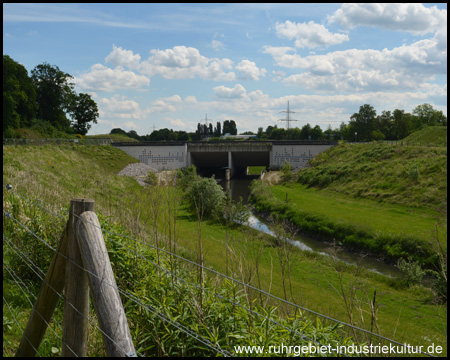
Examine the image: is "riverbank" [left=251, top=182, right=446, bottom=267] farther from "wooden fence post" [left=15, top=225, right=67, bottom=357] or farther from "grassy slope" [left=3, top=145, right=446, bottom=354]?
"wooden fence post" [left=15, top=225, right=67, bottom=357]

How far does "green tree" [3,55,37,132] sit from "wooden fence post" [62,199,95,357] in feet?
163

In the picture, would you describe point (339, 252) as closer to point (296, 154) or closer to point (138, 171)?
point (138, 171)

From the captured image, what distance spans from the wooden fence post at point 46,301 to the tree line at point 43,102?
49.1 metres

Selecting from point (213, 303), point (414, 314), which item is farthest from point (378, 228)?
point (213, 303)

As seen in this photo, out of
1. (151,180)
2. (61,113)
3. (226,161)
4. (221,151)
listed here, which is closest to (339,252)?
(151,180)

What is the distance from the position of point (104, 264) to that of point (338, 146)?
58590 millimetres

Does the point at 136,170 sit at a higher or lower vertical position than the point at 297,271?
higher

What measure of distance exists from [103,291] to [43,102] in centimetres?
6581

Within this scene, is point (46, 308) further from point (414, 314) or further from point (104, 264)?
point (414, 314)

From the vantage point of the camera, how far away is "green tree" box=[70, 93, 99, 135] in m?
69.5

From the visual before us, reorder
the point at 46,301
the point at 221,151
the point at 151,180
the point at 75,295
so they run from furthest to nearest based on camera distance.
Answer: the point at 221,151
the point at 151,180
the point at 46,301
the point at 75,295

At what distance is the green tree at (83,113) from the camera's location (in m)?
69.5

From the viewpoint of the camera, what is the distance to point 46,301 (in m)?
4.10

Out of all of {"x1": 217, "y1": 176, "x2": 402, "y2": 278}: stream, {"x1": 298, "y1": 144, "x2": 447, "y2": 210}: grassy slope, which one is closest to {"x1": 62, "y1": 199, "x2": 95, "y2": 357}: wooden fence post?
{"x1": 217, "y1": 176, "x2": 402, "y2": 278}: stream
